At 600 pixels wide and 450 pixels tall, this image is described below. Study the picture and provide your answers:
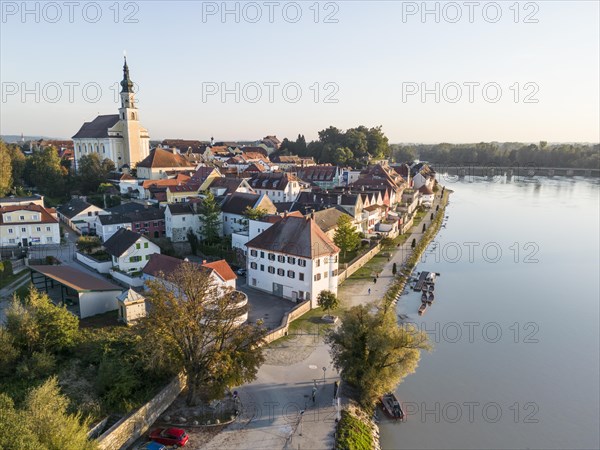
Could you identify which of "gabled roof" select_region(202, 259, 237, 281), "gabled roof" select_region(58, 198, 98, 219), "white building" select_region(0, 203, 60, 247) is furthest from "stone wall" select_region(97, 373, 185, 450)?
"gabled roof" select_region(58, 198, 98, 219)

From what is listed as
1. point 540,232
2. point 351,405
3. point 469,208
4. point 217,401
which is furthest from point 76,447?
point 469,208

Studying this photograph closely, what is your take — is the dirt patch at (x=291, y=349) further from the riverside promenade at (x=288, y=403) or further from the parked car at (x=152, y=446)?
the parked car at (x=152, y=446)

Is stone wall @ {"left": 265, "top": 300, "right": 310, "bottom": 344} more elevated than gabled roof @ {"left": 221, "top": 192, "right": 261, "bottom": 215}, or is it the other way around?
gabled roof @ {"left": 221, "top": 192, "right": 261, "bottom": 215}

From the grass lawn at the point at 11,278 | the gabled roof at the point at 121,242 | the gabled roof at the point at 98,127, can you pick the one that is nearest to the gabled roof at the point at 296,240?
the gabled roof at the point at 121,242

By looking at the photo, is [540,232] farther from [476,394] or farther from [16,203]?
[16,203]

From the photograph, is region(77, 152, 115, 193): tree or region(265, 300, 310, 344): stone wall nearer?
region(265, 300, 310, 344): stone wall

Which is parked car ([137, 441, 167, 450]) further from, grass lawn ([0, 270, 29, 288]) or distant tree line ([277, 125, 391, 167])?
distant tree line ([277, 125, 391, 167])
